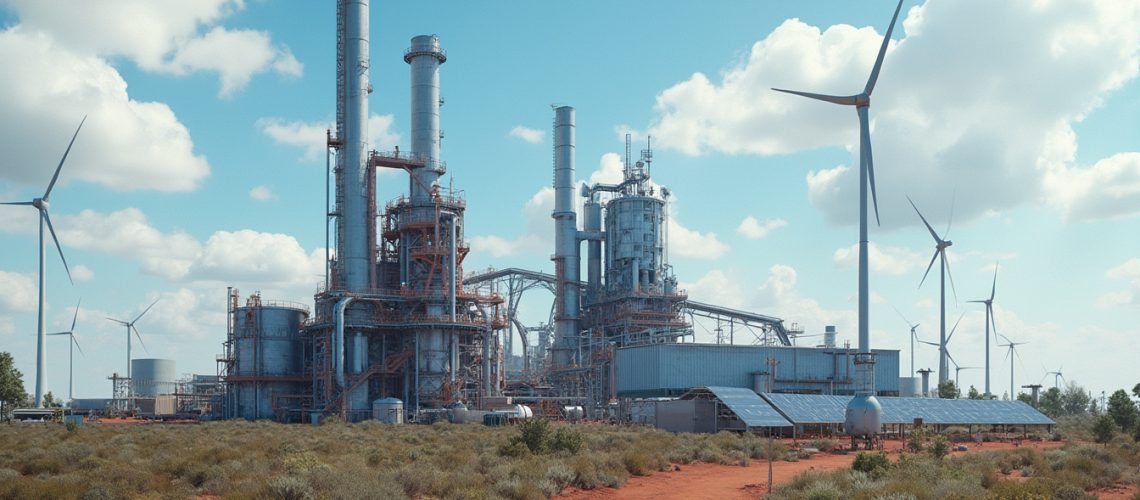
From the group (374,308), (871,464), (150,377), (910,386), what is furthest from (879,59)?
(150,377)

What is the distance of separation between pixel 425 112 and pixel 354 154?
7.30 meters

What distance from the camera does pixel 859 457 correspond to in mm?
33438

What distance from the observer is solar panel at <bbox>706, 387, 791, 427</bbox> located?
189ft

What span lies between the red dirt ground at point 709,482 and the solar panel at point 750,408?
12.1 m

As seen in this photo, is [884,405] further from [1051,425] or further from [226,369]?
[226,369]

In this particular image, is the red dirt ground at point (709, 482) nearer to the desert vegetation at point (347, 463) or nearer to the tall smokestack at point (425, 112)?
the desert vegetation at point (347, 463)

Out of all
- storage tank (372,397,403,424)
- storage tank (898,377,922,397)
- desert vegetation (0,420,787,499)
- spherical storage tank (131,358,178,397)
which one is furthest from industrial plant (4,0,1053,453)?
spherical storage tank (131,358,178,397)

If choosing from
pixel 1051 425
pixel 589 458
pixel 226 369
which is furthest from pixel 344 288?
pixel 1051 425

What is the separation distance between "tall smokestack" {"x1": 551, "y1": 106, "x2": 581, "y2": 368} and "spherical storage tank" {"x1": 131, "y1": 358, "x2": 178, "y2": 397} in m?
82.2

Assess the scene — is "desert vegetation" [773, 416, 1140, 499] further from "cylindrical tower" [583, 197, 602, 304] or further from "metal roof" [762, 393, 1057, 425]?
"cylindrical tower" [583, 197, 602, 304]

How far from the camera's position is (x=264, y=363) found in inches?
3364

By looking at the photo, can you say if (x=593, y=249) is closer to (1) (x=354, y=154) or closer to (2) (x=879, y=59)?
(1) (x=354, y=154)

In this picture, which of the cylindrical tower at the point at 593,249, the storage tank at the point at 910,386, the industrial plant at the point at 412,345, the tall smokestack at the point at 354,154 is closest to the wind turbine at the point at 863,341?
the industrial plant at the point at 412,345

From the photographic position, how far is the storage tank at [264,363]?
84812mm
